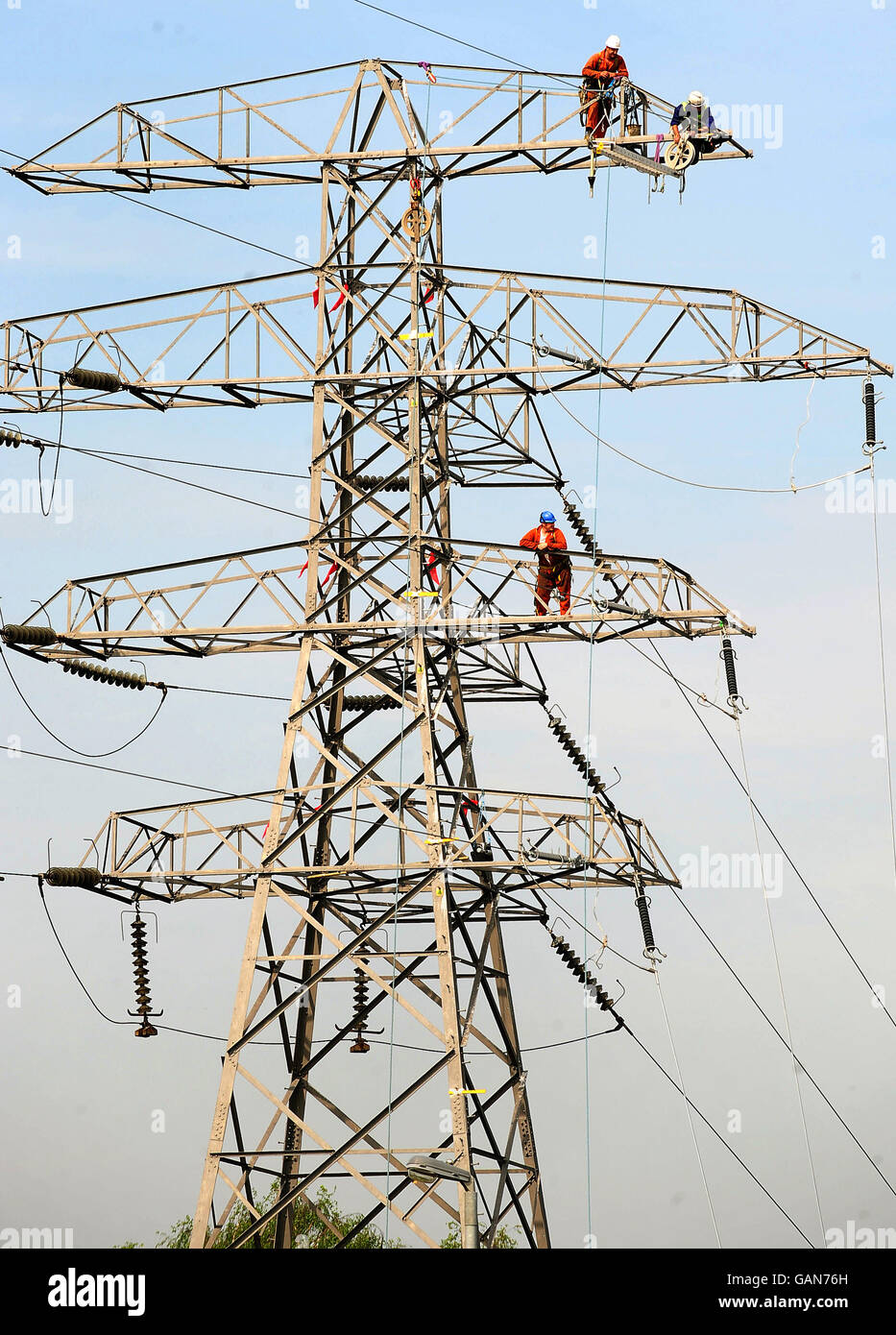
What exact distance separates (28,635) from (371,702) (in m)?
7.22

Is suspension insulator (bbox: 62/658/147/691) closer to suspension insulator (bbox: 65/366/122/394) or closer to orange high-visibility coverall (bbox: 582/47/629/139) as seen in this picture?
suspension insulator (bbox: 65/366/122/394)

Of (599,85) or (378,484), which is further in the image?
(378,484)

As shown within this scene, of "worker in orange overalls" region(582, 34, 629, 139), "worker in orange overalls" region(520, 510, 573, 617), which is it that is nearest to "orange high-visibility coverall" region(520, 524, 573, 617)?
"worker in orange overalls" region(520, 510, 573, 617)

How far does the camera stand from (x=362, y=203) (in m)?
34.9

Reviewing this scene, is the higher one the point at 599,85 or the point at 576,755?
the point at 599,85

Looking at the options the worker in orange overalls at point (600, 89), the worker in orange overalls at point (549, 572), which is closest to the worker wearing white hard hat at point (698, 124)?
the worker in orange overalls at point (600, 89)

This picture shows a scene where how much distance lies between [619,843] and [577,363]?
652 cm

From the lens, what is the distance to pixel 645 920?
108 feet

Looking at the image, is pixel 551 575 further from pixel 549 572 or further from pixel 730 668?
pixel 730 668

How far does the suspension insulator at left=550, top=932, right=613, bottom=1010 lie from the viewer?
113 feet

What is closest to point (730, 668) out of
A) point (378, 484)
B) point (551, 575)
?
point (551, 575)
